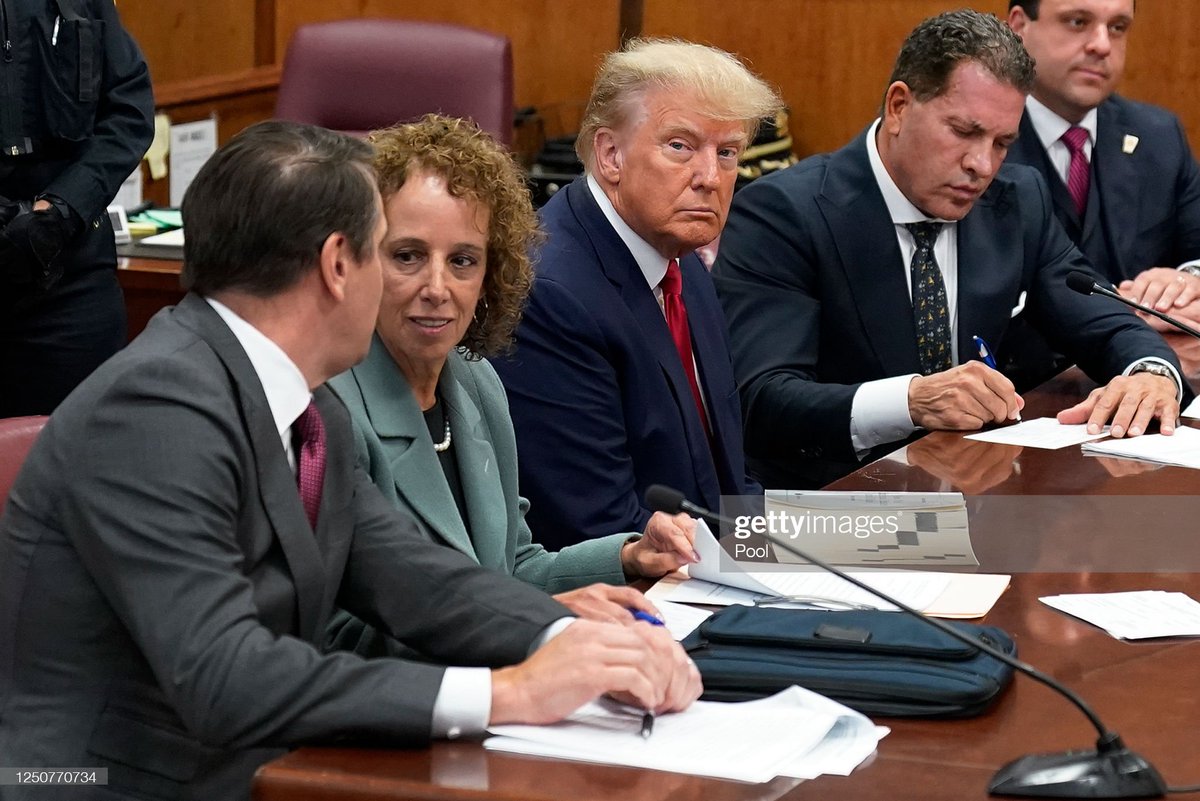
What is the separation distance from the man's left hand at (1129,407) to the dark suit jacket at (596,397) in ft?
2.14

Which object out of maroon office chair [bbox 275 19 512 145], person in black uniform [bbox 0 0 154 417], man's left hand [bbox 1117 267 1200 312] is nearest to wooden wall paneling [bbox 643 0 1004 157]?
maroon office chair [bbox 275 19 512 145]

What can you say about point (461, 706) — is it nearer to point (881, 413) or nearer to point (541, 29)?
point (881, 413)

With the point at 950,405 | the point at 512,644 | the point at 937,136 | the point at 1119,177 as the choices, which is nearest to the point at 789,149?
the point at 1119,177

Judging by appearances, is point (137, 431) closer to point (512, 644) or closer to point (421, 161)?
point (512, 644)

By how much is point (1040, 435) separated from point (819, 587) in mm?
962

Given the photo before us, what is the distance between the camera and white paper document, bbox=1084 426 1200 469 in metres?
2.61

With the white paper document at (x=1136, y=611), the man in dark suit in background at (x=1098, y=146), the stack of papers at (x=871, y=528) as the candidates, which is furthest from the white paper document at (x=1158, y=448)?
the man in dark suit in background at (x=1098, y=146)

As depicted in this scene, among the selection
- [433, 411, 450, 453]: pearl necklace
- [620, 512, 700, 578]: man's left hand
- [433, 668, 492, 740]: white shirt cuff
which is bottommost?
[620, 512, 700, 578]: man's left hand

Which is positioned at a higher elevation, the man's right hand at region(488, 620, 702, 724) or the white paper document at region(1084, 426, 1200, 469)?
the man's right hand at region(488, 620, 702, 724)

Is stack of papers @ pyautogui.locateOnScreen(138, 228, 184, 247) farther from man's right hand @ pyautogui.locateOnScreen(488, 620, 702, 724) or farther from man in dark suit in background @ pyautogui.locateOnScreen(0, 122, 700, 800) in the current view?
man's right hand @ pyautogui.locateOnScreen(488, 620, 702, 724)

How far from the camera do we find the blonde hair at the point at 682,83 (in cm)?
262

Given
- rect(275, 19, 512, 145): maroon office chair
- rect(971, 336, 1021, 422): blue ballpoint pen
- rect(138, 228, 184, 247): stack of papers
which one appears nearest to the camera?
rect(971, 336, 1021, 422): blue ballpoint pen

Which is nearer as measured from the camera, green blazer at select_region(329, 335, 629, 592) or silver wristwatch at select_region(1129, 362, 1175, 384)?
green blazer at select_region(329, 335, 629, 592)

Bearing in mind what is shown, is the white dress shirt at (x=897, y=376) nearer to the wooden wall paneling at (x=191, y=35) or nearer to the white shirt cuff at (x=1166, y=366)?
the white shirt cuff at (x=1166, y=366)
